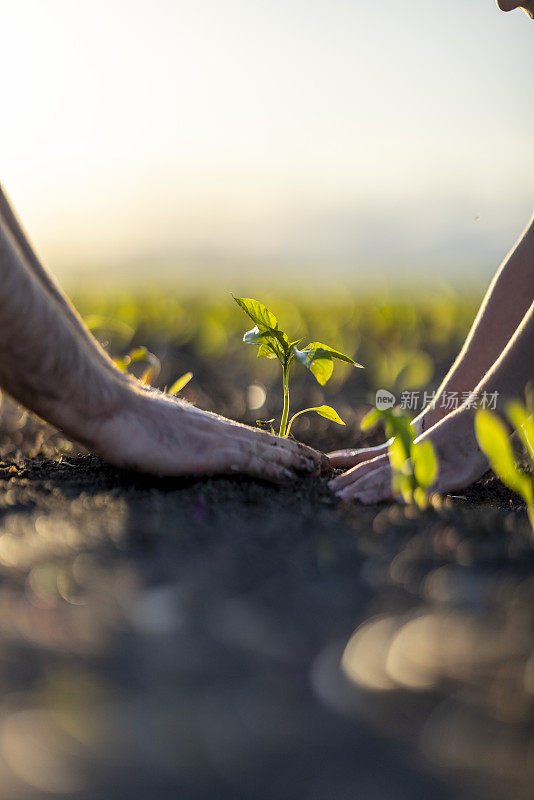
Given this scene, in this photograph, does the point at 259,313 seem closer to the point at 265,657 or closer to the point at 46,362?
the point at 46,362

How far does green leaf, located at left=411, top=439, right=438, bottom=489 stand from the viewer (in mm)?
1312

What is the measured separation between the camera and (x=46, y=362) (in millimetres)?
1371

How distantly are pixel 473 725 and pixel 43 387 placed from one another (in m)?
1.01

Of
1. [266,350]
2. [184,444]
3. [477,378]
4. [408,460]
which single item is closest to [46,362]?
[184,444]

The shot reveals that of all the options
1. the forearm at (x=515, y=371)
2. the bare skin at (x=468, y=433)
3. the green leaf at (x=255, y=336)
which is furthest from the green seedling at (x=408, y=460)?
the green leaf at (x=255, y=336)

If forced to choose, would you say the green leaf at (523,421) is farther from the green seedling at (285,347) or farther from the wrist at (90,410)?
the wrist at (90,410)

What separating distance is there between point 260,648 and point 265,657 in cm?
2

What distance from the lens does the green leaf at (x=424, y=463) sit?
1312mm

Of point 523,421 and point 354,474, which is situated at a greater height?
point 523,421

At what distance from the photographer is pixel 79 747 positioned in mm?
696

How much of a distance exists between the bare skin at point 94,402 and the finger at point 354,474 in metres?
0.09

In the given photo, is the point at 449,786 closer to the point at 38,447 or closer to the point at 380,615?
the point at 380,615

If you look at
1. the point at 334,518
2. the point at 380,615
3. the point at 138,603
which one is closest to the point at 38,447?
the point at 334,518

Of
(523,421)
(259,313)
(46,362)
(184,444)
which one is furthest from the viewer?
(259,313)
